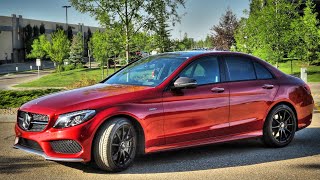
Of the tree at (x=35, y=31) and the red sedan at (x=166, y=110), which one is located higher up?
the tree at (x=35, y=31)

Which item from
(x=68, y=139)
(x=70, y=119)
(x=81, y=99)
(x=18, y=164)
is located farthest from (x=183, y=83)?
(x=18, y=164)

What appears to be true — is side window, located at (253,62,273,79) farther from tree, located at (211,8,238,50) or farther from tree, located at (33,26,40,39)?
tree, located at (33,26,40,39)

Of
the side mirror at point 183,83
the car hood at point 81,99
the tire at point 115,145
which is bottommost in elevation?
the tire at point 115,145

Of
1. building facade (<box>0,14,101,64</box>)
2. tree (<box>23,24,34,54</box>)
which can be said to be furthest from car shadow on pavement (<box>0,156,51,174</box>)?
tree (<box>23,24,34,54</box>)

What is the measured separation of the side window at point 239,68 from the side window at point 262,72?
0.10 metres

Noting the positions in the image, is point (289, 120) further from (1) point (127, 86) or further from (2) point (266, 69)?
(1) point (127, 86)

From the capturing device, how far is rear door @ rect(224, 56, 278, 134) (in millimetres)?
7164

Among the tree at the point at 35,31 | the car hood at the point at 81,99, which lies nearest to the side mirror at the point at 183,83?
the car hood at the point at 81,99

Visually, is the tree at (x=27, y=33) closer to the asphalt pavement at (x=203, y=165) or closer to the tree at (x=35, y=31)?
the tree at (x=35, y=31)

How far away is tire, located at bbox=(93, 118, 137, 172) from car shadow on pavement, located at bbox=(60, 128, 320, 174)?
0.54 ft

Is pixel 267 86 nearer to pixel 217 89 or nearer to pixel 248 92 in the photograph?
pixel 248 92

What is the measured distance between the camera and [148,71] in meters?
7.14

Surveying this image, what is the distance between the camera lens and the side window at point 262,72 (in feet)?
25.2

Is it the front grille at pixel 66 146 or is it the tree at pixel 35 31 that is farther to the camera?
the tree at pixel 35 31
